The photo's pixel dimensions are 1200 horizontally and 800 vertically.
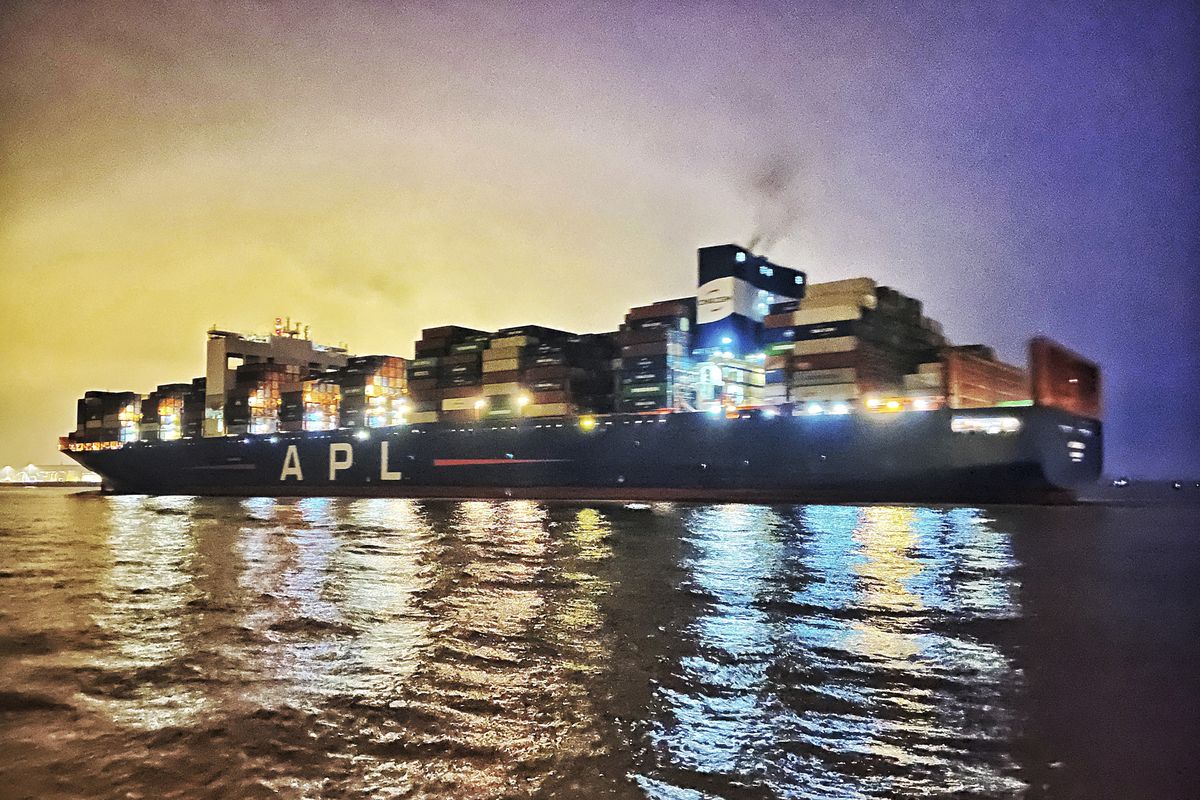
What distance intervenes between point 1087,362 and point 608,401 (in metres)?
22.3

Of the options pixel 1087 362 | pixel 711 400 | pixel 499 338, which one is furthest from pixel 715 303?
pixel 1087 362

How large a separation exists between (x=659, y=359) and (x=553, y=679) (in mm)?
31633

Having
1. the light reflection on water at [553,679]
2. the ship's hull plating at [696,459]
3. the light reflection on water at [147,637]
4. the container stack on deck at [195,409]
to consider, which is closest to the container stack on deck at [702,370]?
the container stack on deck at [195,409]

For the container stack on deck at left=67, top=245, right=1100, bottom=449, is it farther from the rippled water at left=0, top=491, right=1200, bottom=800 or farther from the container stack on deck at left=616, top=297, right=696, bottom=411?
the rippled water at left=0, top=491, right=1200, bottom=800

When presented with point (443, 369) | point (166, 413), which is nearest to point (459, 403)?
point (443, 369)

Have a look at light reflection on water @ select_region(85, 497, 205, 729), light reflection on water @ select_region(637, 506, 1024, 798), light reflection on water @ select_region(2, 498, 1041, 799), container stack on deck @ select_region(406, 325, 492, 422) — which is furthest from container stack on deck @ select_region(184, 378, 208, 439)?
light reflection on water @ select_region(637, 506, 1024, 798)

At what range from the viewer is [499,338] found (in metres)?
41.4

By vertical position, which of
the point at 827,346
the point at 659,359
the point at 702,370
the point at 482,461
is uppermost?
the point at 827,346

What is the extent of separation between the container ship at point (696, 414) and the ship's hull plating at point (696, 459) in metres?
0.08

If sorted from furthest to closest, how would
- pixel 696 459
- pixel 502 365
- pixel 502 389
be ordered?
pixel 502 365
pixel 502 389
pixel 696 459

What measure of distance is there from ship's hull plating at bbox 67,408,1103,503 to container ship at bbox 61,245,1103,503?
0.27ft

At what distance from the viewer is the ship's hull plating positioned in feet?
92.4

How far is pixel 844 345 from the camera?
31516 mm

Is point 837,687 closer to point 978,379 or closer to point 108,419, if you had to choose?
point 978,379
